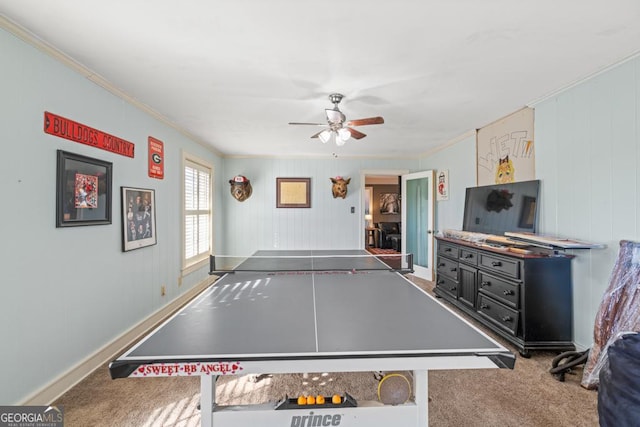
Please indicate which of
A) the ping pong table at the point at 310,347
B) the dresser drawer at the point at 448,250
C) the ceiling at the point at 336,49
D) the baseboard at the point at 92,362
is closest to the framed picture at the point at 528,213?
the dresser drawer at the point at 448,250

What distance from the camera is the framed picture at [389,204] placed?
9625 mm

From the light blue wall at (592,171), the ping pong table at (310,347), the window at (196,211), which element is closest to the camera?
the ping pong table at (310,347)

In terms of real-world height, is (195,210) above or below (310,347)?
above

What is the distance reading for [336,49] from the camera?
190cm

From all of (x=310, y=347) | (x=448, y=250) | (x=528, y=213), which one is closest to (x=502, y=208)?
(x=528, y=213)

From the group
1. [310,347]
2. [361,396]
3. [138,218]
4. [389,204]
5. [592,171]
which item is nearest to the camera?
[310,347]

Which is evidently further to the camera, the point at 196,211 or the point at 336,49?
the point at 196,211

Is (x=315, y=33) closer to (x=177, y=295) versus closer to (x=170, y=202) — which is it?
(x=170, y=202)

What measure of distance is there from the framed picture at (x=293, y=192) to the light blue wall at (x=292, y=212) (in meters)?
0.08

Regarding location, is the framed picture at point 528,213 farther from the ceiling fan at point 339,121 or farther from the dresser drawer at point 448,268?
the ceiling fan at point 339,121

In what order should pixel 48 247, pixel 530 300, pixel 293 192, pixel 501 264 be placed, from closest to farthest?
pixel 48 247
pixel 530 300
pixel 501 264
pixel 293 192

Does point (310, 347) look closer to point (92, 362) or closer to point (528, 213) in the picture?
point (92, 362)
